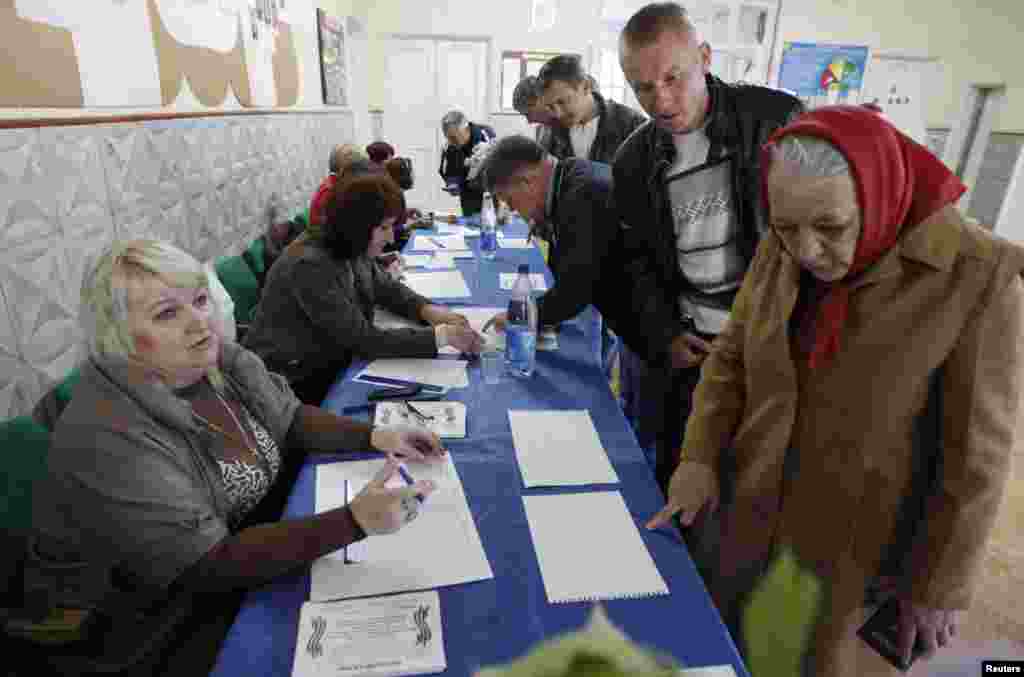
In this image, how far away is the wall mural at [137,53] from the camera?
56.6 inches

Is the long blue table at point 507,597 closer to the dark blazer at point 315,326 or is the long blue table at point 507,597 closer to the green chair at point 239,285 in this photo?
the dark blazer at point 315,326

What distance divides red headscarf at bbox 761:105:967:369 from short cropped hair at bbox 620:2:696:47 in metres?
0.66

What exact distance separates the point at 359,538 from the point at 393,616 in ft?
0.49

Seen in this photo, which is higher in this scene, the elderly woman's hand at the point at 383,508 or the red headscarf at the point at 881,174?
the red headscarf at the point at 881,174

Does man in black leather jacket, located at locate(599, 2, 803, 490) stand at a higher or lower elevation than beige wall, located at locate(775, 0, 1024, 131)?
lower

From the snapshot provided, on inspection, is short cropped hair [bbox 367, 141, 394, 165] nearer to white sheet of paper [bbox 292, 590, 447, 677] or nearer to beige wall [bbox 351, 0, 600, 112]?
beige wall [bbox 351, 0, 600, 112]

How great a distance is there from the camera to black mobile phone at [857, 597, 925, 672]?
0.99 m

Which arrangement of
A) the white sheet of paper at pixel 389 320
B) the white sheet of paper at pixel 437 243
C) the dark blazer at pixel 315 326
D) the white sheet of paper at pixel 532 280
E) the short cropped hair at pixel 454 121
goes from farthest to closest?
the short cropped hair at pixel 454 121
the white sheet of paper at pixel 437 243
the white sheet of paper at pixel 532 280
the white sheet of paper at pixel 389 320
the dark blazer at pixel 315 326

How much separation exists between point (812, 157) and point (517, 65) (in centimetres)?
649

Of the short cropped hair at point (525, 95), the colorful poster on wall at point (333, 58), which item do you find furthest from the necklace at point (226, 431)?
the colorful poster on wall at point (333, 58)

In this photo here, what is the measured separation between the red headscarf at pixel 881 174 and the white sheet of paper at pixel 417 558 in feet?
2.45

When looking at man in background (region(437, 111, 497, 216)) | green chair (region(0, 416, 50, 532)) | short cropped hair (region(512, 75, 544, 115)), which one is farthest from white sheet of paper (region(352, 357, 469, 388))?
man in background (region(437, 111, 497, 216))

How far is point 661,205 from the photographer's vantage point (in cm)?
159

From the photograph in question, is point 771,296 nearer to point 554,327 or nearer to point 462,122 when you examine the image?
point 554,327
